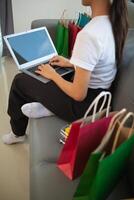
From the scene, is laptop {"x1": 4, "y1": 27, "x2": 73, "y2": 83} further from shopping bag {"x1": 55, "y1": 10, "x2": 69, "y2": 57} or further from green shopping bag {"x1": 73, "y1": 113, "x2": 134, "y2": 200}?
green shopping bag {"x1": 73, "y1": 113, "x2": 134, "y2": 200}

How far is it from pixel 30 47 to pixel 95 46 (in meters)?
0.55

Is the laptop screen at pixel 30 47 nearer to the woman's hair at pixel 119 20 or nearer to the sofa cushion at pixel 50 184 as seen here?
the woman's hair at pixel 119 20

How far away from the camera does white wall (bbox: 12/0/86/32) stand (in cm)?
288

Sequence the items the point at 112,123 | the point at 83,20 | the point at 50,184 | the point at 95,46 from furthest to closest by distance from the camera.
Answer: the point at 83,20 → the point at 95,46 → the point at 50,184 → the point at 112,123

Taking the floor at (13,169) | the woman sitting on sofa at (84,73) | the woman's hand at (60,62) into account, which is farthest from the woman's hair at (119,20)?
the floor at (13,169)

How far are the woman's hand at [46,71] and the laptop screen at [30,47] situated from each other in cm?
10

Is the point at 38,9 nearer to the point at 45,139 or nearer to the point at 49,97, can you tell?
the point at 49,97

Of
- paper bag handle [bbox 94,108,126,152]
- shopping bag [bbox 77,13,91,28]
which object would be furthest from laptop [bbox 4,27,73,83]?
paper bag handle [bbox 94,108,126,152]

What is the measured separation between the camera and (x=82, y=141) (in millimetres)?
855

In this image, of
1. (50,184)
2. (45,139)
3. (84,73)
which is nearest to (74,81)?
(84,73)

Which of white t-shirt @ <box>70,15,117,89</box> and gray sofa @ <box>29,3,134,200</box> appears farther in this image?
white t-shirt @ <box>70,15,117,89</box>

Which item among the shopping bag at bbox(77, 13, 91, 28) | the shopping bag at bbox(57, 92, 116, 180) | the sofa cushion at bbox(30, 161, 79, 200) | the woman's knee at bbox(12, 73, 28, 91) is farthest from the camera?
the shopping bag at bbox(77, 13, 91, 28)

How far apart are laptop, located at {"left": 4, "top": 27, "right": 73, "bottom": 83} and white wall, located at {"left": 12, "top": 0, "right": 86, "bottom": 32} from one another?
128 centimetres

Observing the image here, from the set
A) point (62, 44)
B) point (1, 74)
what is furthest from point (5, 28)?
point (62, 44)
